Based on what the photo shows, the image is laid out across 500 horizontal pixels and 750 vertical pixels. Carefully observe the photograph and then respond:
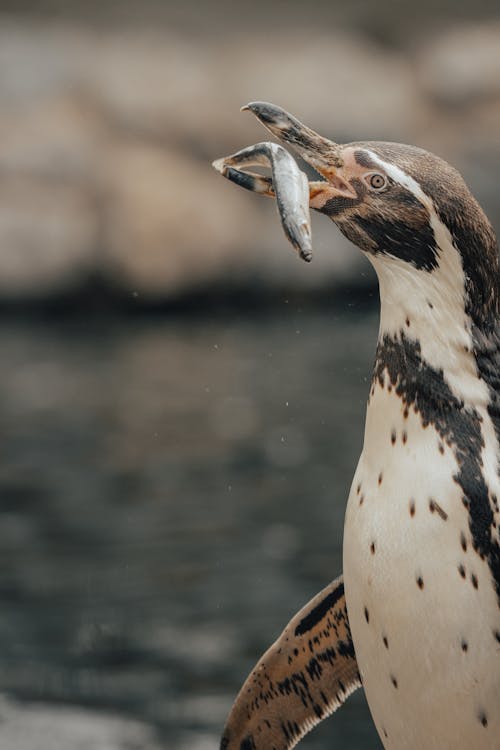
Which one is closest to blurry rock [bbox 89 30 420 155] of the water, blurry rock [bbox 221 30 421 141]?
blurry rock [bbox 221 30 421 141]

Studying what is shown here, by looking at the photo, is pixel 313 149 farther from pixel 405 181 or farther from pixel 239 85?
pixel 239 85

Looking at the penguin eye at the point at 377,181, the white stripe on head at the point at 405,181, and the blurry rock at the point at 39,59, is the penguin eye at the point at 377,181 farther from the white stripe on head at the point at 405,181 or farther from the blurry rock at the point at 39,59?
the blurry rock at the point at 39,59

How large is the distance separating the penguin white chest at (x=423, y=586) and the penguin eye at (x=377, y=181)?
229mm

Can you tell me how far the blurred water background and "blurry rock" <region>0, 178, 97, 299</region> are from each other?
14 mm

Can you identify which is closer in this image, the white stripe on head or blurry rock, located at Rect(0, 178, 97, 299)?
the white stripe on head

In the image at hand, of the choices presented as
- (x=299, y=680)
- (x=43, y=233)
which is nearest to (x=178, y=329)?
(x=43, y=233)

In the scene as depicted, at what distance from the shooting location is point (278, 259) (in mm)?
8750

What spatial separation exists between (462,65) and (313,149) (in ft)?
25.2

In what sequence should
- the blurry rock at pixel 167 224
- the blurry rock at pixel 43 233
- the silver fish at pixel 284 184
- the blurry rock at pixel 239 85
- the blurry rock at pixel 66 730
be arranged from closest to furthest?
the silver fish at pixel 284 184 < the blurry rock at pixel 66 730 < the blurry rock at pixel 43 233 < the blurry rock at pixel 167 224 < the blurry rock at pixel 239 85

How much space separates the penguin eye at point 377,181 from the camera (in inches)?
60.2

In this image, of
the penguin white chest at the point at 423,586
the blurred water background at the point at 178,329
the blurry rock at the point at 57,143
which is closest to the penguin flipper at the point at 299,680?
the penguin white chest at the point at 423,586

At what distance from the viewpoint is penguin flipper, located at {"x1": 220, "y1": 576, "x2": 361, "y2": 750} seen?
1.85 meters

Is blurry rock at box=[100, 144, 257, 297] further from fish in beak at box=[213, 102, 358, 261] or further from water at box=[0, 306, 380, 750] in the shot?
fish in beak at box=[213, 102, 358, 261]

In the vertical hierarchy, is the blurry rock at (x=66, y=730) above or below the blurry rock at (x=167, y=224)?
below
